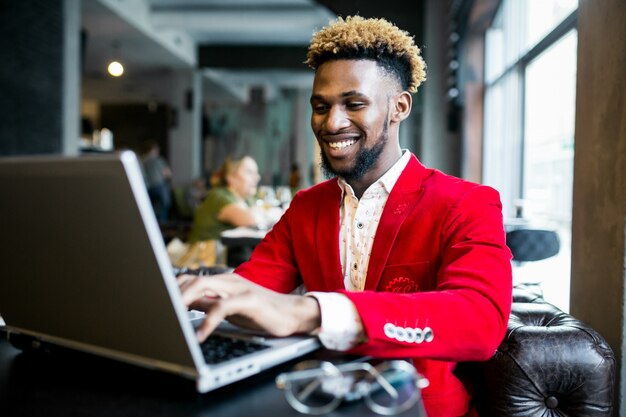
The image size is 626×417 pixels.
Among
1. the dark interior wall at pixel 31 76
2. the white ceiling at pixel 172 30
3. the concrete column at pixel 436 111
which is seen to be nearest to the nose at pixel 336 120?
the concrete column at pixel 436 111

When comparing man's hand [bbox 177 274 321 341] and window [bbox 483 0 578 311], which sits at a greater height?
window [bbox 483 0 578 311]

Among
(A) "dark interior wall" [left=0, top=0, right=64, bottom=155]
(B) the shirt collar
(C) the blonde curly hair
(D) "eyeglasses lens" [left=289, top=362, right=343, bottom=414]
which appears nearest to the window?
(B) the shirt collar

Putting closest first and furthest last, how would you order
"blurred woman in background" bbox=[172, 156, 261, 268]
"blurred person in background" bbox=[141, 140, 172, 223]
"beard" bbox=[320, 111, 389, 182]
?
"beard" bbox=[320, 111, 389, 182] < "blurred woman in background" bbox=[172, 156, 261, 268] < "blurred person in background" bbox=[141, 140, 172, 223]

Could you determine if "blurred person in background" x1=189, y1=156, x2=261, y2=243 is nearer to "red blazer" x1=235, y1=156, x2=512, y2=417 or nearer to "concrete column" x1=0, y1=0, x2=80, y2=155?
"red blazer" x1=235, y1=156, x2=512, y2=417

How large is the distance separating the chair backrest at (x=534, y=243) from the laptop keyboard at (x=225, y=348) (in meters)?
2.16

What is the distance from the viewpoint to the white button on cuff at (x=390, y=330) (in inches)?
34.8

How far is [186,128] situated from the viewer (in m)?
12.3

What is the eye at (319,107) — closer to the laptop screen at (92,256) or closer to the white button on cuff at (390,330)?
the white button on cuff at (390,330)

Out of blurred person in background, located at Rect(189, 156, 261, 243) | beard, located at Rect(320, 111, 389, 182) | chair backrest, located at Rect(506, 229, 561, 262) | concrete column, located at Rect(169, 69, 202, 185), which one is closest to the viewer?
beard, located at Rect(320, 111, 389, 182)

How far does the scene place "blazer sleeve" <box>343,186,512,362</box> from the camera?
89 centimetres

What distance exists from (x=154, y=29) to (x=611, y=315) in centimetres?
905

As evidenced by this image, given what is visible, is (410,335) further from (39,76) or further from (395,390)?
(39,76)

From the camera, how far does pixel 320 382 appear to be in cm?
72

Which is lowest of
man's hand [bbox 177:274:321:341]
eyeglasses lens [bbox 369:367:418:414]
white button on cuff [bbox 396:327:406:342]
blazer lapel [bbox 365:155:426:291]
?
eyeglasses lens [bbox 369:367:418:414]
